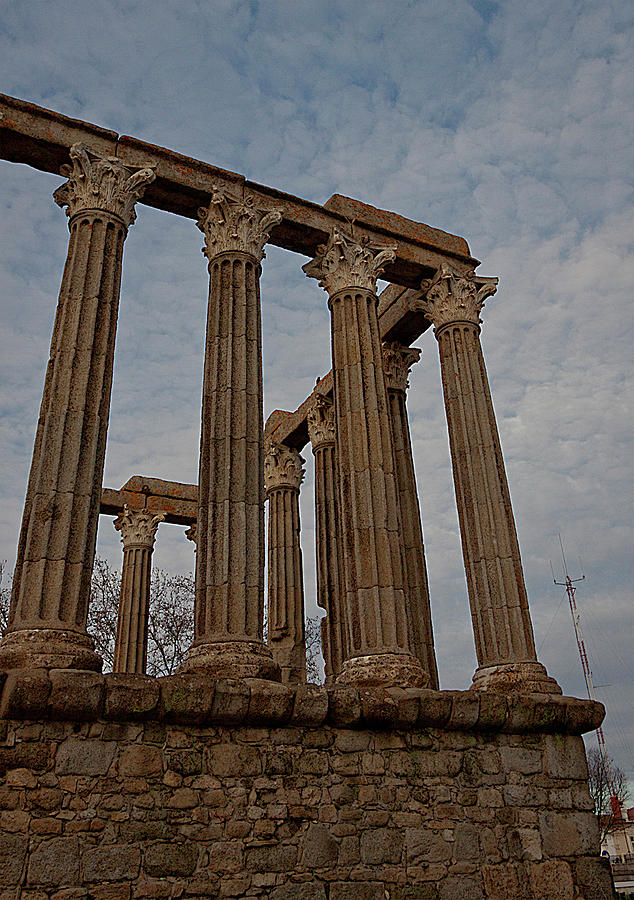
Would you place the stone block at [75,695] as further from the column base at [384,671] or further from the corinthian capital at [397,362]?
the corinthian capital at [397,362]

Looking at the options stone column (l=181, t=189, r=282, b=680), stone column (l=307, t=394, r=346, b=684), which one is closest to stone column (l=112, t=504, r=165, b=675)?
stone column (l=307, t=394, r=346, b=684)

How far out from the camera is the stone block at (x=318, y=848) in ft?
31.0

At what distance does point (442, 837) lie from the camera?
1032cm

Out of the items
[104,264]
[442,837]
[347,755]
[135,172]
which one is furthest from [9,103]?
[442,837]

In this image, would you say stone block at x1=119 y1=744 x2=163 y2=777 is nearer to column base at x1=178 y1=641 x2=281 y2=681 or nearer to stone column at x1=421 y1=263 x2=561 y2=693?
column base at x1=178 y1=641 x2=281 y2=681

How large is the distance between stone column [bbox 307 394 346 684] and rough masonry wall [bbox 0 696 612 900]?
21.1 feet

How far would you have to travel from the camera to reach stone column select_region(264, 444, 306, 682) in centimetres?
1935

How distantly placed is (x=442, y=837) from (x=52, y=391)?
8.68 meters

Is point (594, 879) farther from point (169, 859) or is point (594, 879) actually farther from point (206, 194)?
point (206, 194)

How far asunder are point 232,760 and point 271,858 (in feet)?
4.12

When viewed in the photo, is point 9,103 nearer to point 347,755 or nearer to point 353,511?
point 353,511

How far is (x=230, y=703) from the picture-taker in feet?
31.6

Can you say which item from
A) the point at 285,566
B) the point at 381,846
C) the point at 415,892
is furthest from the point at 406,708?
the point at 285,566

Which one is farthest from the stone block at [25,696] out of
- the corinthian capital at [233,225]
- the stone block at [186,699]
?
the corinthian capital at [233,225]
